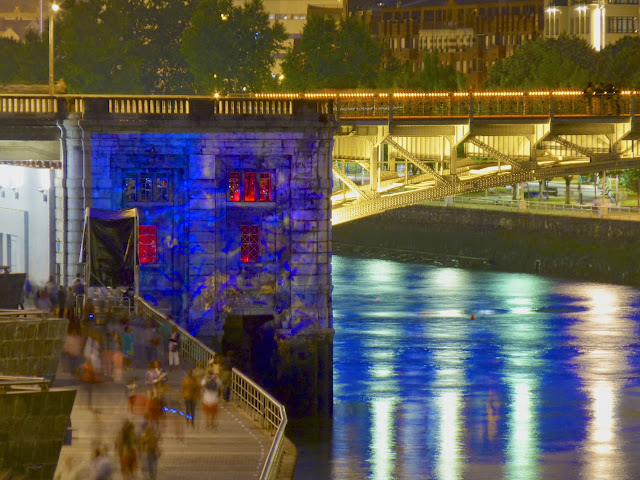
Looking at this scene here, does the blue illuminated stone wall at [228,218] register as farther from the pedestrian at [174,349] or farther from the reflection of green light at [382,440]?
the pedestrian at [174,349]

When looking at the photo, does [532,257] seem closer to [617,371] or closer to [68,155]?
[617,371]

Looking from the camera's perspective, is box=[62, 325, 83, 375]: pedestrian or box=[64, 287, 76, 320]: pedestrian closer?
box=[62, 325, 83, 375]: pedestrian

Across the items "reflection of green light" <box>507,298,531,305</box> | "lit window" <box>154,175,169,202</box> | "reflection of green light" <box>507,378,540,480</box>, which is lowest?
"reflection of green light" <box>507,378,540,480</box>

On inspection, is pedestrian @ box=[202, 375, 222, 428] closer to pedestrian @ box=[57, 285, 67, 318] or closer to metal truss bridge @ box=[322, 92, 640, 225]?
pedestrian @ box=[57, 285, 67, 318]

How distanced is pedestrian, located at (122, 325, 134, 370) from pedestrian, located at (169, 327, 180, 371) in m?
1.11

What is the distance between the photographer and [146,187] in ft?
184

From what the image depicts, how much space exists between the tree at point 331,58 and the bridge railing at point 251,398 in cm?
8657

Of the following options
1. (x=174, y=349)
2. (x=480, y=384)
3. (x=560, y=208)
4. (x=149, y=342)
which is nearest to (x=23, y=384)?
(x=174, y=349)

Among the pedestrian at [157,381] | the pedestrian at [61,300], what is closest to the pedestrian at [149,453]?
the pedestrian at [157,381]

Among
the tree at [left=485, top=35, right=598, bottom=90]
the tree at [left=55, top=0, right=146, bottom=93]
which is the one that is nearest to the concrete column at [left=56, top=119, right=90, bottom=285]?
the tree at [left=485, top=35, right=598, bottom=90]

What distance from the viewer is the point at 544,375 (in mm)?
70875

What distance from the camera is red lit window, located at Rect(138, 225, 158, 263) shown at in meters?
56.3

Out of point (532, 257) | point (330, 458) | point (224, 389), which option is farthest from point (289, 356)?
point (532, 257)

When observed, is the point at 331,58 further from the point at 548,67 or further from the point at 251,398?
the point at 251,398
